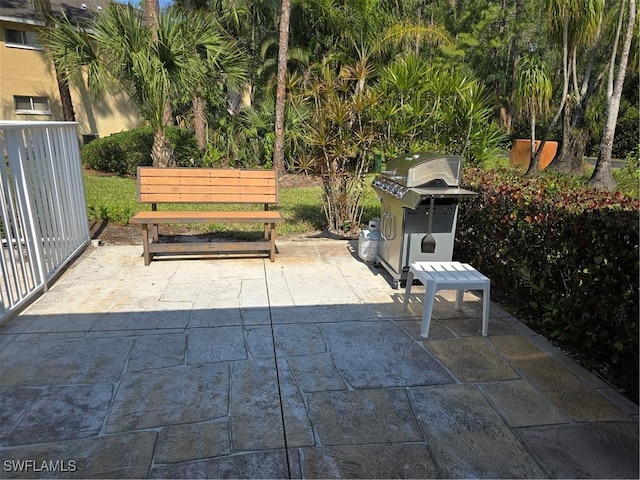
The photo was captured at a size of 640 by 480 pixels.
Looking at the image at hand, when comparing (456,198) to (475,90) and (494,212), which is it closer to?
(494,212)


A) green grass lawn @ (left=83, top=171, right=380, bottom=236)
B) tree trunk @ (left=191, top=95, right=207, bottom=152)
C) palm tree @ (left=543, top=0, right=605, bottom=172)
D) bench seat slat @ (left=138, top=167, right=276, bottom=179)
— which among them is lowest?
green grass lawn @ (left=83, top=171, right=380, bottom=236)

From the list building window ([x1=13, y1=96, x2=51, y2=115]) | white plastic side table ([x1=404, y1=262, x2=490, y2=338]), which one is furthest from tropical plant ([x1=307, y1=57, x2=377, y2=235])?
building window ([x1=13, y1=96, x2=51, y2=115])

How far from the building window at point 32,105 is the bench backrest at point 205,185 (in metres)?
13.8

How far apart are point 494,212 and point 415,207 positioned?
852 millimetres

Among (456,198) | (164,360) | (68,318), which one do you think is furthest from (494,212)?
(68,318)

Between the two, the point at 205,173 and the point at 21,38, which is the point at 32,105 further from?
the point at 205,173

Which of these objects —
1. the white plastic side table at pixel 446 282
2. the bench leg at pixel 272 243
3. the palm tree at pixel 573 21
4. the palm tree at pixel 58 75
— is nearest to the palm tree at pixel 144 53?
the palm tree at pixel 58 75

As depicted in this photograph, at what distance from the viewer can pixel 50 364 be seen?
2.84 metres

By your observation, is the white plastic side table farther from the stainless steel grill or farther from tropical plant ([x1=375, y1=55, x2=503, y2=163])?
tropical plant ([x1=375, y1=55, x2=503, y2=163])

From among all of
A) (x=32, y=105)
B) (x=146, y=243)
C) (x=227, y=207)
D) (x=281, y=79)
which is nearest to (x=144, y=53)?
(x=227, y=207)

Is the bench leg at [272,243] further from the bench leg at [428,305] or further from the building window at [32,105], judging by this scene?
the building window at [32,105]

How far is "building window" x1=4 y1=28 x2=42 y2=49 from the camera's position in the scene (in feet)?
48.0

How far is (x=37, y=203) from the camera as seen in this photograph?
4102mm

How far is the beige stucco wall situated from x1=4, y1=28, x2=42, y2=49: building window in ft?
0.44
